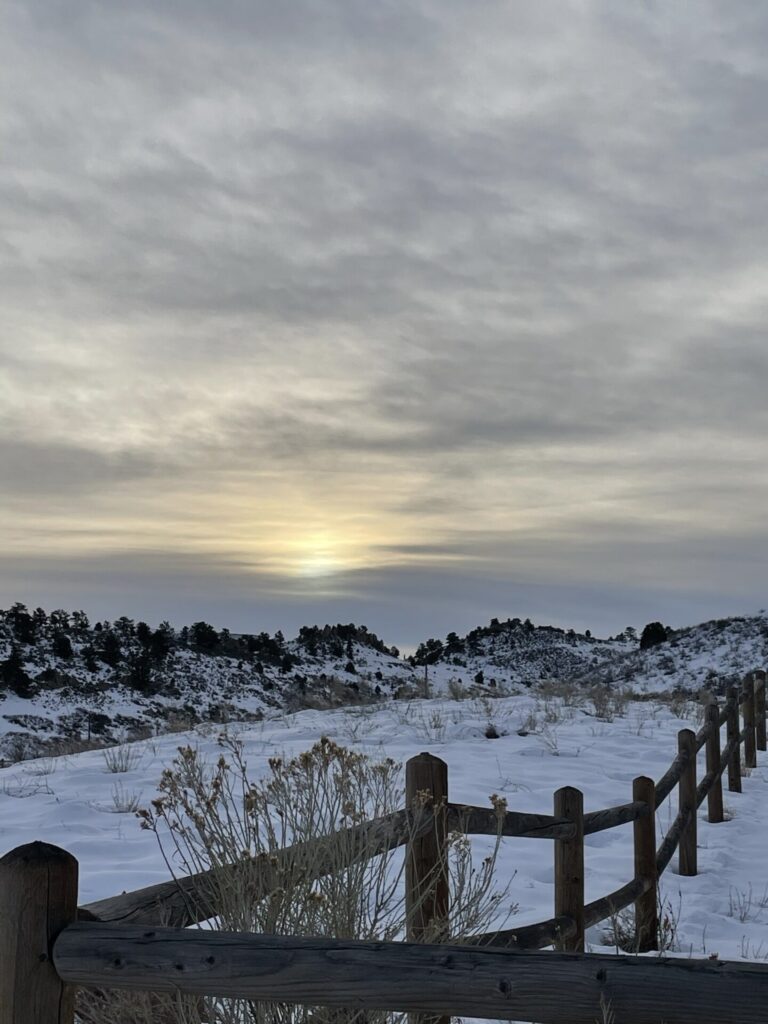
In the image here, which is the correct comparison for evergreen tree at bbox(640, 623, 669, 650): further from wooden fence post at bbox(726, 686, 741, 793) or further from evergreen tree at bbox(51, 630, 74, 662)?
wooden fence post at bbox(726, 686, 741, 793)

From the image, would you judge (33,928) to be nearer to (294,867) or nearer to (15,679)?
(294,867)

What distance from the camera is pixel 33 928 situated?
269cm

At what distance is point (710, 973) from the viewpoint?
2.34m

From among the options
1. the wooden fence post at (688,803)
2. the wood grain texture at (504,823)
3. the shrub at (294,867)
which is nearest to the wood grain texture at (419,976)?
the shrub at (294,867)

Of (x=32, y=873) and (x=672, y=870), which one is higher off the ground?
(x=32, y=873)

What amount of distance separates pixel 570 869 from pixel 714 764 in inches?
225

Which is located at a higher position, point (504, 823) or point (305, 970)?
point (305, 970)

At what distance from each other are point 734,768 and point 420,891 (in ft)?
31.9

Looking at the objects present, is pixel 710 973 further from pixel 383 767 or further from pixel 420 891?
pixel 420 891

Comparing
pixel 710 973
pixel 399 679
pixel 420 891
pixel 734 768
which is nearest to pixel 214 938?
pixel 710 973

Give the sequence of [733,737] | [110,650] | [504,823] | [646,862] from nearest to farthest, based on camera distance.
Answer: [504,823], [646,862], [733,737], [110,650]

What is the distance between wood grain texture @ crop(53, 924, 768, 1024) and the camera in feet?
7.66

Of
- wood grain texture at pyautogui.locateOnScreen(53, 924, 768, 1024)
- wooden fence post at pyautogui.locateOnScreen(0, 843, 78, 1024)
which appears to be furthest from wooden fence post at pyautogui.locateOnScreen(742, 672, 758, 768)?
wooden fence post at pyautogui.locateOnScreen(0, 843, 78, 1024)

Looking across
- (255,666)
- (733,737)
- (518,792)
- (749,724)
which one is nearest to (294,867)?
(518,792)
